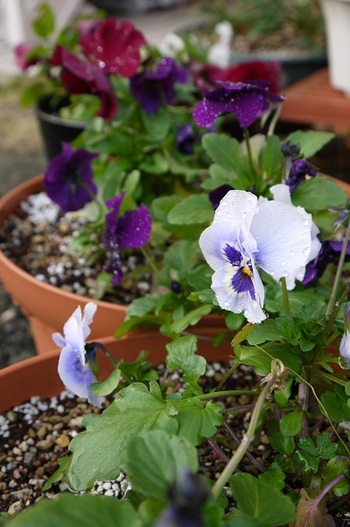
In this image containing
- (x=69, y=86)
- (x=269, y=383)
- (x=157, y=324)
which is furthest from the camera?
(x=69, y=86)

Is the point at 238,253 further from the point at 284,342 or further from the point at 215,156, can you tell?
the point at 215,156

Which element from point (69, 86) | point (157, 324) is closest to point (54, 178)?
point (69, 86)

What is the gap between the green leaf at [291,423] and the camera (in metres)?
0.95

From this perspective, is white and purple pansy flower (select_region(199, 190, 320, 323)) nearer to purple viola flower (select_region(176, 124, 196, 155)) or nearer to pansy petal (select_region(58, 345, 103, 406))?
pansy petal (select_region(58, 345, 103, 406))

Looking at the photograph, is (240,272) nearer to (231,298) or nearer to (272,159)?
(231,298)

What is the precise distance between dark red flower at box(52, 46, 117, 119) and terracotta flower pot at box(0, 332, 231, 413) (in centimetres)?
56

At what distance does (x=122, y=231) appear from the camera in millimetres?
1285

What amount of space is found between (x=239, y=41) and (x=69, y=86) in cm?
178

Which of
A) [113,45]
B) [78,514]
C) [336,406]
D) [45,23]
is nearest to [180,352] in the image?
[336,406]

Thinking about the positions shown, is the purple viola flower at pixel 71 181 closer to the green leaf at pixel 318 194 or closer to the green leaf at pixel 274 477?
the green leaf at pixel 318 194

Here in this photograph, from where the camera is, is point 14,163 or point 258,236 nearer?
point 258,236

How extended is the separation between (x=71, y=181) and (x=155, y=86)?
329 mm

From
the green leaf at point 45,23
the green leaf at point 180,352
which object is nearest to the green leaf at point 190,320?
the green leaf at point 180,352

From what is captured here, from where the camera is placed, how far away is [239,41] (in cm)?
327
